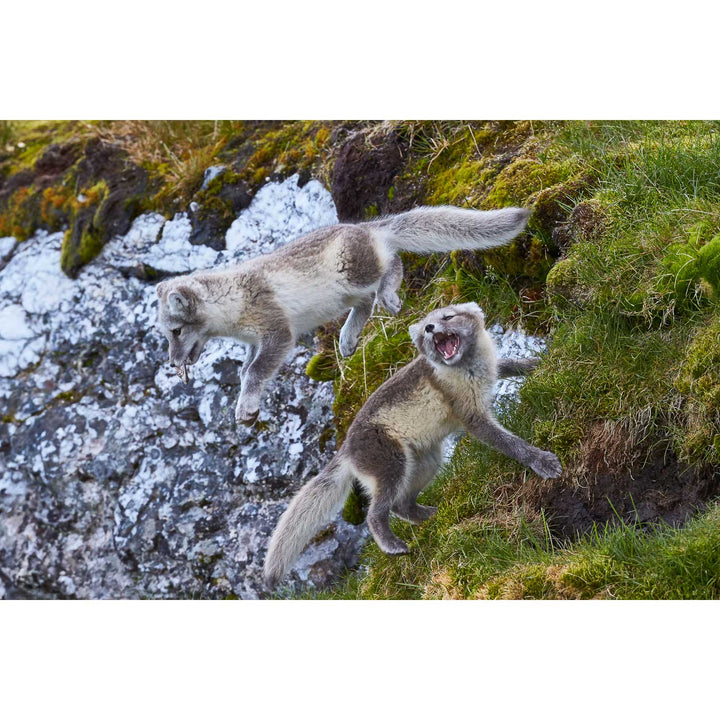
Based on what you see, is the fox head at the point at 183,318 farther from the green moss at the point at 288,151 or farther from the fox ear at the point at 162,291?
the green moss at the point at 288,151

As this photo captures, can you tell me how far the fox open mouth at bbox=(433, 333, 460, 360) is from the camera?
381 cm

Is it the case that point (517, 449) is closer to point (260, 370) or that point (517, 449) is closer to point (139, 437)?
point (260, 370)

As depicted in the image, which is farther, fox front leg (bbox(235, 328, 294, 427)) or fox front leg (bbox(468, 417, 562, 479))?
fox front leg (bbox(468, 417, 562, 479))

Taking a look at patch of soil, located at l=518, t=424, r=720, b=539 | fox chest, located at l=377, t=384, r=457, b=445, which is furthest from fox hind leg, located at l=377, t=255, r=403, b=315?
patch of soil, located at l=518, t=424, r=720, b=539

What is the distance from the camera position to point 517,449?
389cm

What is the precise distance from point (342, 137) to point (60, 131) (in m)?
2.63

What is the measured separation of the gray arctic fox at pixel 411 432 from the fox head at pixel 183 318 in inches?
30.9

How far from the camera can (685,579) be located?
11.1 ft

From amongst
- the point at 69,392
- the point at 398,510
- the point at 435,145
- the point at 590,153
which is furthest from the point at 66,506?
the point at 590,153

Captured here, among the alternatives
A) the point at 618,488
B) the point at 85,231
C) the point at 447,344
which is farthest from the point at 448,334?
the point at 85,231

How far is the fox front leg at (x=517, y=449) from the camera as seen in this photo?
12.8 feet

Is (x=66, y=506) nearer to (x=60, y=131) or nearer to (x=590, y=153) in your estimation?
(x=60, y=131)

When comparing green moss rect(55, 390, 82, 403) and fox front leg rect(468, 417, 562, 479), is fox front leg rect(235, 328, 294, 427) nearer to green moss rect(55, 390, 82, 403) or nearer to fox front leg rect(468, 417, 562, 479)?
fox front leg rect(468, 417, 562, 479)

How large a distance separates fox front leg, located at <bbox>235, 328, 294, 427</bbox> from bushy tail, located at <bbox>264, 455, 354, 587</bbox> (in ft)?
1.45
